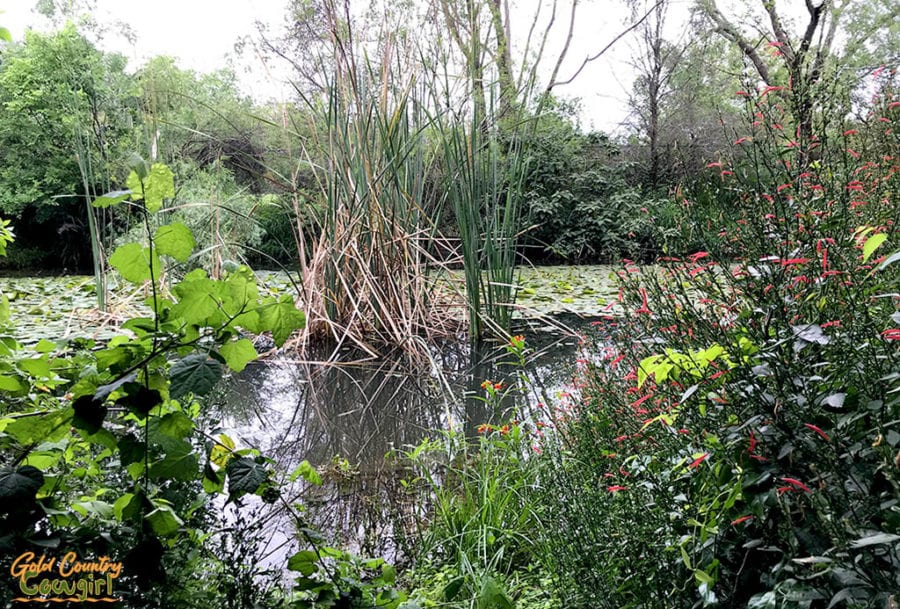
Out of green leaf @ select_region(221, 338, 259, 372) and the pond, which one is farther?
the pond

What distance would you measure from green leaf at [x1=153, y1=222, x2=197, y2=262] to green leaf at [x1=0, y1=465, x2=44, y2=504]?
0.95ft

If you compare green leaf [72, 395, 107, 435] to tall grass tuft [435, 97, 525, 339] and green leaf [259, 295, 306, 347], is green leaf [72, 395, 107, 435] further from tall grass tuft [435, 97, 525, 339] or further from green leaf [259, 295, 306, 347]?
tall grass tuft [435, 97, 525, 339]

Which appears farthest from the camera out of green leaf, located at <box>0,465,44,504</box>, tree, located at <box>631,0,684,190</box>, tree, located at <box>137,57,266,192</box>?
tree, located at <box>631,0,684,190</box>

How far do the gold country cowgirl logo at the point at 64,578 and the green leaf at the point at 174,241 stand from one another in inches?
15.4

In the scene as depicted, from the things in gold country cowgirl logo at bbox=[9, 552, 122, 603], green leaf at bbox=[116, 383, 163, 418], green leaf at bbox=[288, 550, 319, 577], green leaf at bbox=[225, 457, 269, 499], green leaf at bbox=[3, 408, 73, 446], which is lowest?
green leaf at bbox=[288, 550, 319, 577]

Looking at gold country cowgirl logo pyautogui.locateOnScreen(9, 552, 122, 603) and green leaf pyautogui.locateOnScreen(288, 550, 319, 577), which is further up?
gold country cowgirl logo pyautogui.locateOnScreen(9, 552, 122, 603)

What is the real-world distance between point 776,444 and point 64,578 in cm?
91

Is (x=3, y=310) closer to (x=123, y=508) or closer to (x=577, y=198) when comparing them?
(x=123, y=508)

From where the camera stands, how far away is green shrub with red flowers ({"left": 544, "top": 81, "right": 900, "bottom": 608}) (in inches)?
26.5

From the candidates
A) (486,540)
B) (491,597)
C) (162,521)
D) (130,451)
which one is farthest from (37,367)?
(486,540)

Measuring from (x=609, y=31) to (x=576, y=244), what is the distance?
14.4 ft

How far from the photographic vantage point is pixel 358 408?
115 inches

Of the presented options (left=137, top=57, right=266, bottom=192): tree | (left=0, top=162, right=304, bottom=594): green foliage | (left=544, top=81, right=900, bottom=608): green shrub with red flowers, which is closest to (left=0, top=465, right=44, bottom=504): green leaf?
(left=0, top=162, right=304, bottom=594): green foliage

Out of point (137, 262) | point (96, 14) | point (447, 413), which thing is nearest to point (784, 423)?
point (137, 262)
